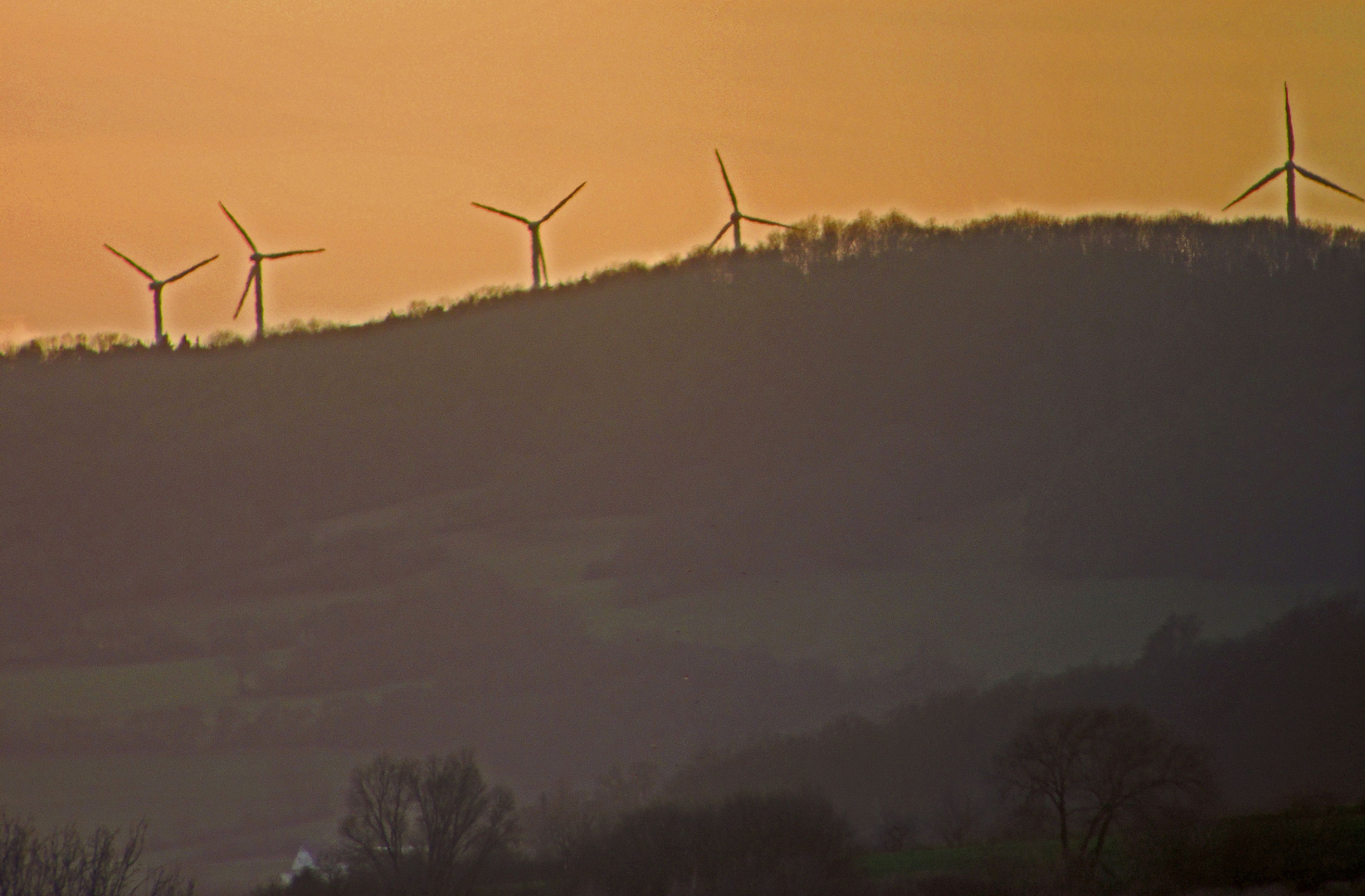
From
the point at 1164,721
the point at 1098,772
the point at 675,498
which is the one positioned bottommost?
the point at 1098,772

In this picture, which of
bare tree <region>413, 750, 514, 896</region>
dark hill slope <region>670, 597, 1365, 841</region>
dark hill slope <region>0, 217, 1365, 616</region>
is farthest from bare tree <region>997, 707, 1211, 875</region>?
dark hill slope <region>0, 217, 1365, 616</region>

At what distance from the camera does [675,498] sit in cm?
11219

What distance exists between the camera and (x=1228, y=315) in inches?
4815

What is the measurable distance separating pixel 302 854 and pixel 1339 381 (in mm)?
82596

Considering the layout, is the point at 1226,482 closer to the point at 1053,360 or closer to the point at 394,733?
the point at 1053,360

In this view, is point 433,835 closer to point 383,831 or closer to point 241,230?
point 383,831

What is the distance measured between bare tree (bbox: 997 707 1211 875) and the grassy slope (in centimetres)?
3275

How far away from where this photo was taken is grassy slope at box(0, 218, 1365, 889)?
86.0 metres

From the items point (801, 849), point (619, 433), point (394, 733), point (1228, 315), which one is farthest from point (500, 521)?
point (801, 849)

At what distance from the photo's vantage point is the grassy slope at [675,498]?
86000mm

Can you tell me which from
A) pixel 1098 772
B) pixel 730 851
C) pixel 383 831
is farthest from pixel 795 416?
pixel 1098 772

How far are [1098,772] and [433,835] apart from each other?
22097mm

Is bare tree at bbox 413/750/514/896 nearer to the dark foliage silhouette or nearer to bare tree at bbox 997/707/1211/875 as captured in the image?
the dark foliage silhouette

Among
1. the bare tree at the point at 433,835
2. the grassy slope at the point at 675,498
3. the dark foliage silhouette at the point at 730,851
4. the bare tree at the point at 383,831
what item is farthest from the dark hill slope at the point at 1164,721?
the bare tree at the point at 383,831
